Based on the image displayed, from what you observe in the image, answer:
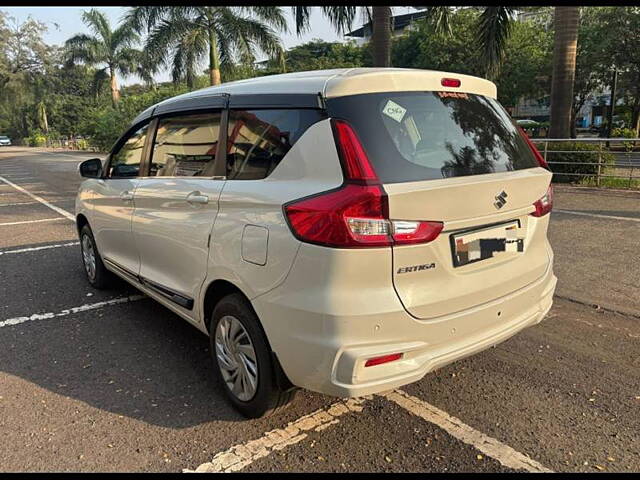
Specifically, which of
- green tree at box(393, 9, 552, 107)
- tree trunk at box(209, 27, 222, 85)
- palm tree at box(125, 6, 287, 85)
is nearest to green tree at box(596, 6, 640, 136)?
green tree at box(393, 9, 552, 107)

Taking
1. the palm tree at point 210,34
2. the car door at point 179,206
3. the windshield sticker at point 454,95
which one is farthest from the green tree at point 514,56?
the windshield sticker at point 454,95

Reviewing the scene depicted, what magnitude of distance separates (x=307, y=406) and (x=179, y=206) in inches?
59.5

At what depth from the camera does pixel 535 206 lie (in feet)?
9.87

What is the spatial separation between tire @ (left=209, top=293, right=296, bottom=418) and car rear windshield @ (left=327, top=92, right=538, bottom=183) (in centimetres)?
108

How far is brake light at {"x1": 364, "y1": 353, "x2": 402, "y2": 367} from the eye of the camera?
238 cm

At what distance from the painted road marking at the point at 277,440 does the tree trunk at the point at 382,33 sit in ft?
35.2

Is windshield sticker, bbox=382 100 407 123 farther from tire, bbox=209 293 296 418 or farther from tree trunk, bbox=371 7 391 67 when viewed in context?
tree trunk, bbox=371 7 391 67

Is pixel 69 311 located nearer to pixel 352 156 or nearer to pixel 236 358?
pixel 236 358

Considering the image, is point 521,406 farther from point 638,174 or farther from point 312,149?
point 638,174

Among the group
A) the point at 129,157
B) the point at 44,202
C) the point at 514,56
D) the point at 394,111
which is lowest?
the point at 44,202

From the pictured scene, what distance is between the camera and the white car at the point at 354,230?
92.8 inches

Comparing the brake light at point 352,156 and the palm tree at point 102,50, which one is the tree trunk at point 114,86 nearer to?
the palm tree at point 102,50

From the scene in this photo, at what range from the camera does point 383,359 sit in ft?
7.88

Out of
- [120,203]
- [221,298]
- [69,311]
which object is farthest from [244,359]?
[69,311]
